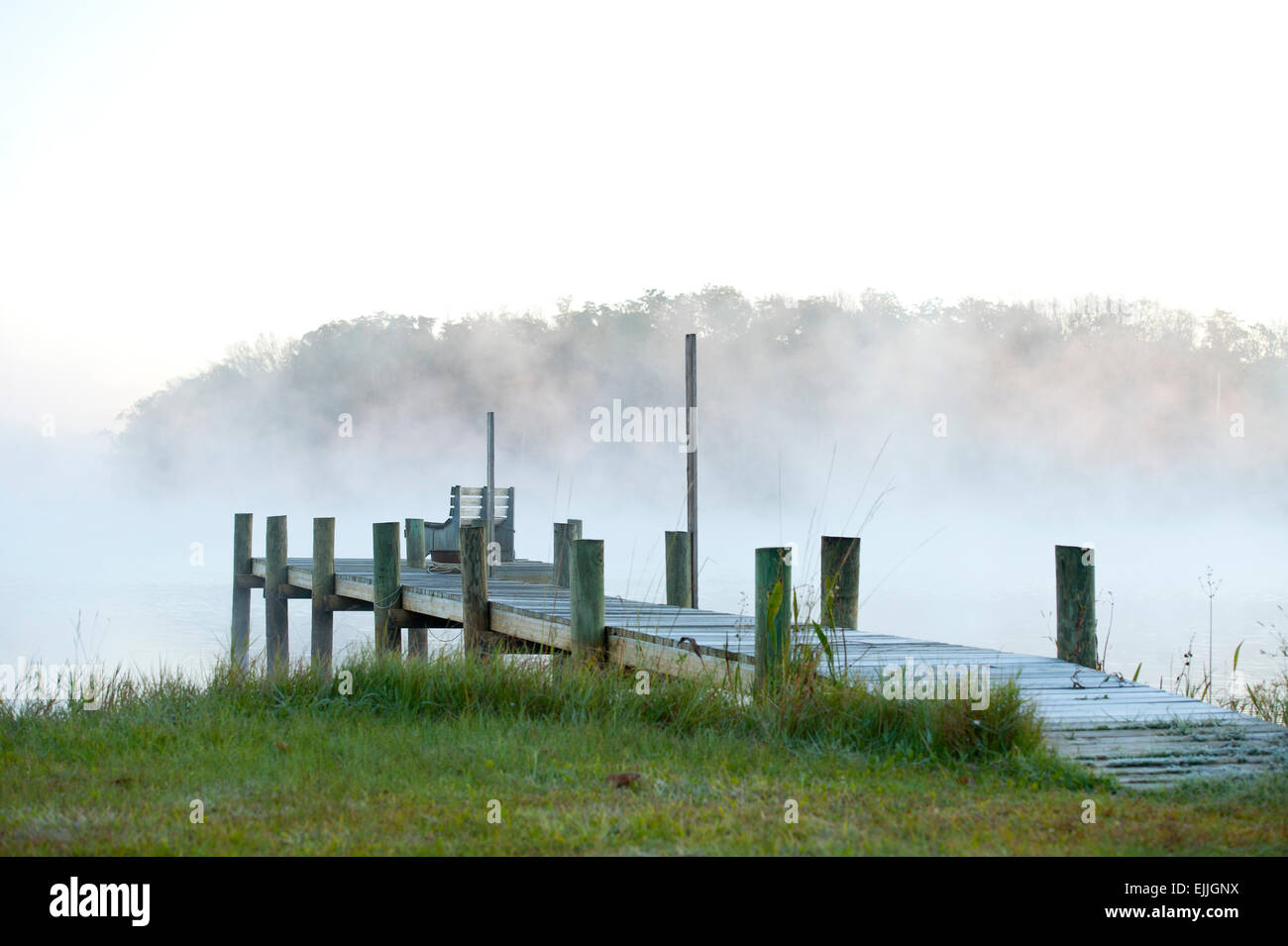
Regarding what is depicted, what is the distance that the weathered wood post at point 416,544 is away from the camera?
16.5 metres

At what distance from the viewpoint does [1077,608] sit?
25.6 feet

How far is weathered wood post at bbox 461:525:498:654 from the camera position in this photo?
974 cm

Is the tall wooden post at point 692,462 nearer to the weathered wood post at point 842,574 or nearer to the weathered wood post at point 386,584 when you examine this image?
the weathered wood post at point 386,584

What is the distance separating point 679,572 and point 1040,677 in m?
5.08

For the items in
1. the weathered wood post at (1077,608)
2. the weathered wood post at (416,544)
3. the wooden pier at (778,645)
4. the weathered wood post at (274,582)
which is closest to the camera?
the wooden pier at (778,645)

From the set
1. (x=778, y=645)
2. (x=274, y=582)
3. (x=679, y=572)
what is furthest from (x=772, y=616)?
(x=274, y=582)

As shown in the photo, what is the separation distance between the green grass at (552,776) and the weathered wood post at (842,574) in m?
1.81

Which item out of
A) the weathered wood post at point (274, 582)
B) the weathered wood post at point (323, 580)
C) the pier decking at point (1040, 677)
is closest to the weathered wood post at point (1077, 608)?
the pier decking at point (1040, 677)

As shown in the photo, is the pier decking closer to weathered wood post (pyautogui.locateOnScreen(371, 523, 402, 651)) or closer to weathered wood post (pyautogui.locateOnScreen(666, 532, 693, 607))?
weathered wood post (pyautogui.locateOnScreen(371, 523, 402, 651))

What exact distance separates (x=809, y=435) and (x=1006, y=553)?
1039cm

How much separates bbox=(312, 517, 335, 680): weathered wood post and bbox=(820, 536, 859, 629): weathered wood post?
688cm

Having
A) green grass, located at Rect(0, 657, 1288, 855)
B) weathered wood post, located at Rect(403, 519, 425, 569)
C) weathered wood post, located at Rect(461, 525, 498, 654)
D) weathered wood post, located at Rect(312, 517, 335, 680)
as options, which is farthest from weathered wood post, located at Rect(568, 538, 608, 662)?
weathered wood post, located at Rect(403, 519, 425, 569)

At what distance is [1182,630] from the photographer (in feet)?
95.7

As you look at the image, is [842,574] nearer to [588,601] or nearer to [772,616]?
[588,601]
